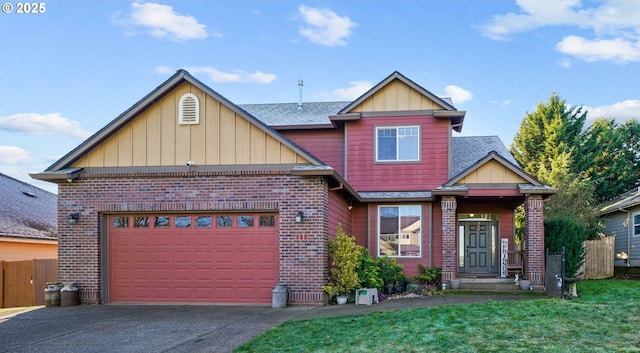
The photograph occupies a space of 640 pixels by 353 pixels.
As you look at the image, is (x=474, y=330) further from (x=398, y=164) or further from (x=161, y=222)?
(x=398, y=164)

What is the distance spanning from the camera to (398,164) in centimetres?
1998

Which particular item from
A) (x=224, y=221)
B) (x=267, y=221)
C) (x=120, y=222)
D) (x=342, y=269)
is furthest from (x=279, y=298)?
(x=120, y=222)

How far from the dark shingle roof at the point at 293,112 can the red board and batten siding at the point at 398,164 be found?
1.43 metres

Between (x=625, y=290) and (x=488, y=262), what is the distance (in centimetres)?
434

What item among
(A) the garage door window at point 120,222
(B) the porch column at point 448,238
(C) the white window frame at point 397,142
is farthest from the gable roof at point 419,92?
(A) the garage door window at point 120,222

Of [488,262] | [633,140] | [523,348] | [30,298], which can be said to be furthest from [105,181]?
[633,140]

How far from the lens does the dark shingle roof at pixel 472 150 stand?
69.7 feet

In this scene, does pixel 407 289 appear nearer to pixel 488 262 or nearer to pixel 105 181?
pixel 488 262

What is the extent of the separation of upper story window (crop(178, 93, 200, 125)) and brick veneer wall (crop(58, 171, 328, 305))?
4.30 feet

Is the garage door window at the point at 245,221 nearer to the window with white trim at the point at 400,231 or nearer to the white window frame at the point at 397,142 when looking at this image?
the window with white trim at the point at 400,231

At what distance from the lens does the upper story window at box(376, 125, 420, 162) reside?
65.5ft

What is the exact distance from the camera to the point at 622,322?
10.3 meters

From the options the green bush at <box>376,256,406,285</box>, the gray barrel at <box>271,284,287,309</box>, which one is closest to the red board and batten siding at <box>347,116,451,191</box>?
the green bush at <box>376,256,406,285</box>

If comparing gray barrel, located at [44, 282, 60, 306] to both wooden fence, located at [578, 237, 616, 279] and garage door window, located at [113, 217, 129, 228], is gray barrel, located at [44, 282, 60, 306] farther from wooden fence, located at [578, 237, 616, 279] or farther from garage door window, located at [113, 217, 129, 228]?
wooden fence, located at [578, 237, 616, 279]
